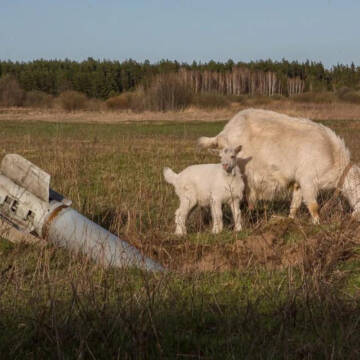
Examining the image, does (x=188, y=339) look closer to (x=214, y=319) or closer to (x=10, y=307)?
(x=214, y=319)

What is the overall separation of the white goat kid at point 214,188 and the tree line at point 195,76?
73901 mm

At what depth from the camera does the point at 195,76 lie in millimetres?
85438

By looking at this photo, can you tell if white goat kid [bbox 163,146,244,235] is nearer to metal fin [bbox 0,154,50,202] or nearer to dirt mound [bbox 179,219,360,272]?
dirt mound [bbox 179,219,360,272]

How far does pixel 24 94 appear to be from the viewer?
238 feet

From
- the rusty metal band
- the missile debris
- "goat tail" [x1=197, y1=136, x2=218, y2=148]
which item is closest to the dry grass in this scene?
"goat tail" [x1=197, y1=136, x2=218, y2=148]

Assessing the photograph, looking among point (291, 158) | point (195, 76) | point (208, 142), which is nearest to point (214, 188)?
point (291, 158)

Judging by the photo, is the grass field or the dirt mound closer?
the grass field

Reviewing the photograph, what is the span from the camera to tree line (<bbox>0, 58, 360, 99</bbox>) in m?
86.4

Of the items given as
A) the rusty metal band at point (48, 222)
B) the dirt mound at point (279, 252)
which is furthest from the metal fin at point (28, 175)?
the dirt mound at point (279, 252)

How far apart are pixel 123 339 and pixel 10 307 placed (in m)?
1.03

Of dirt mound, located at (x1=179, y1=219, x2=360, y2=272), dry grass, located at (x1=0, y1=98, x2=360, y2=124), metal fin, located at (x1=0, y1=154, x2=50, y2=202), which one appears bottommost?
dry grass, located at (x1=0, y1=98, x2=360, y2=124)

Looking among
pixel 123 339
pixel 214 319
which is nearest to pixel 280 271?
pixel 214 319

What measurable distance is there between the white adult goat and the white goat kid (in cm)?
67

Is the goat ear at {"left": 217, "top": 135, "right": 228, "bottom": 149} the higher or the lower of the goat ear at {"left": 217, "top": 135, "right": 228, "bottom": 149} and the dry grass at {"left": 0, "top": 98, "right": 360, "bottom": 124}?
the higher
